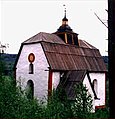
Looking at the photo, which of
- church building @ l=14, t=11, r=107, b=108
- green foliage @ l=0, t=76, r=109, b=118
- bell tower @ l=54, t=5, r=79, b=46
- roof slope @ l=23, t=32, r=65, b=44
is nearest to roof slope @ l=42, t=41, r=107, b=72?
church building @ l=14, t=11, r=107, b=108

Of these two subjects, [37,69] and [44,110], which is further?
[37,69]

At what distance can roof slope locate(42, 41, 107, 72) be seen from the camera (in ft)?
87.4

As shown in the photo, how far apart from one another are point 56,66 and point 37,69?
5.95ft

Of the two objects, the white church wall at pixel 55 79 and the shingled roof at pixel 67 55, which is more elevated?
the shingled roof at pixel 67 55

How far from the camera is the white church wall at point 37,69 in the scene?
2620 cm

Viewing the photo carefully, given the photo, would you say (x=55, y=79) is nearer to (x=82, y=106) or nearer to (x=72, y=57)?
(x=72, y=57)

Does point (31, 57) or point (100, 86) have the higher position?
point (31, 57)

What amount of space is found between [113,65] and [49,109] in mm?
7486

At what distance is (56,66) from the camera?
26.3 meters

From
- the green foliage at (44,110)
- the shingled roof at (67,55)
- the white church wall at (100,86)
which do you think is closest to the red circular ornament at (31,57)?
the shingled roof at (67,55)

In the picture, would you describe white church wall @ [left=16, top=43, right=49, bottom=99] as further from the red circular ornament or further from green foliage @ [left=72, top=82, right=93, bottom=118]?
green foliage @ [left=72, top=82, right=93, bottom=118]

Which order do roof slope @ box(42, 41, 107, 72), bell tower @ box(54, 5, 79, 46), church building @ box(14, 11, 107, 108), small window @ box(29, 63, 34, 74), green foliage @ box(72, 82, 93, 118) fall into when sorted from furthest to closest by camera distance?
bell tower @ box(54, 5, 79, 46) < small window @ box(29, 63, 34, 74) < roof slope @ box(42, 41, 107, 72) < church building @ box(14, 11, 107, 108) < green foliage @ box(72, 82, 93, 118)

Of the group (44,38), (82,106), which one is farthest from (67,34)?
(82,106)

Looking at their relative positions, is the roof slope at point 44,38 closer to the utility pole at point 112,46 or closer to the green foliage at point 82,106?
the green foliage at point 82,106
